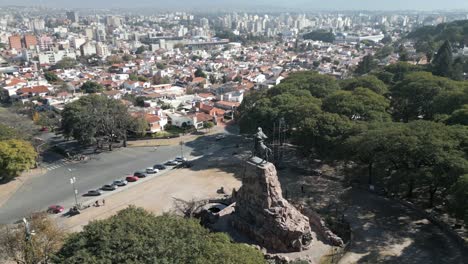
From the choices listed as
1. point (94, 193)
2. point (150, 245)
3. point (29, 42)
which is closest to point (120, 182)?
point (94, 193)

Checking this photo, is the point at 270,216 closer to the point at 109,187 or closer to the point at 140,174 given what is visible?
the point at 109,187

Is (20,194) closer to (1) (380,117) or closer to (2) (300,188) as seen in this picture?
(2) (300,188)

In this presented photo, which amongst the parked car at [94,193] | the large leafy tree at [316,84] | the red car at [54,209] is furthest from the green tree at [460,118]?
the red car at [54,209]

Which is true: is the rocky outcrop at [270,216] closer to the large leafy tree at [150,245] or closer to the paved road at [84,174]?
the large leafy tree at [150,245]

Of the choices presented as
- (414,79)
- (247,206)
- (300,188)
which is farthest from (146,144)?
(414,79)

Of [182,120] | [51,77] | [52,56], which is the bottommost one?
[182,120]

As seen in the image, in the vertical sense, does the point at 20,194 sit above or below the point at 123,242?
below
